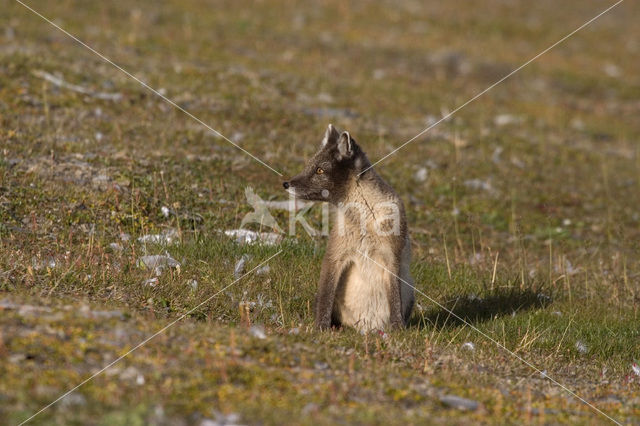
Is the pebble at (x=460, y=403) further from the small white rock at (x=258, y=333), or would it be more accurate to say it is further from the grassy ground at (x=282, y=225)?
the small white rock at (x=258, y=333)

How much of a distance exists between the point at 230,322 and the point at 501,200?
9.88 meters

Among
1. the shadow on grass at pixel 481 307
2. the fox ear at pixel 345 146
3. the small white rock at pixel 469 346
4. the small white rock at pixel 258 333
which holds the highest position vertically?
the fox ear at pixel 345 146

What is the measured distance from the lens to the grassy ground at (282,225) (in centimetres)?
682

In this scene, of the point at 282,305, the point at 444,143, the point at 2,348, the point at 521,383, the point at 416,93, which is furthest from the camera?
the point at 416,93

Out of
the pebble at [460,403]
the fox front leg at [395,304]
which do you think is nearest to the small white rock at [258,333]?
the pebble at [460,403]

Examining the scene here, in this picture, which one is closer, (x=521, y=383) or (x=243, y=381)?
(x=243, y=381)

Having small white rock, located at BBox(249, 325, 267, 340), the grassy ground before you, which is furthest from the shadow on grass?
small white rock, located at BBox(249, 325, 267, 340)

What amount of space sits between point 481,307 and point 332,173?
3209 mm

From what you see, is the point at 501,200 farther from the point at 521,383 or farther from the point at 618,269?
the point at 521,383

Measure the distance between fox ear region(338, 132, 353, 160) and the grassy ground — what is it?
2050mm

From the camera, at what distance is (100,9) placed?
30.1 m

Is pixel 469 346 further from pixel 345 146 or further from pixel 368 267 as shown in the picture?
pixel 345 146

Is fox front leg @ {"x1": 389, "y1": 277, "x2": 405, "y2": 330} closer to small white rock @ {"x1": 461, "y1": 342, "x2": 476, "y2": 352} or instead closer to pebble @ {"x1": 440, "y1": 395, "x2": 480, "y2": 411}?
small white rock @ {"x1": 461, "y1": 342, "x2": 476, "y2": 352}

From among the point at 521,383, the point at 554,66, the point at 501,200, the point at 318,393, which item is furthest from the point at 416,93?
the point at 318,393
